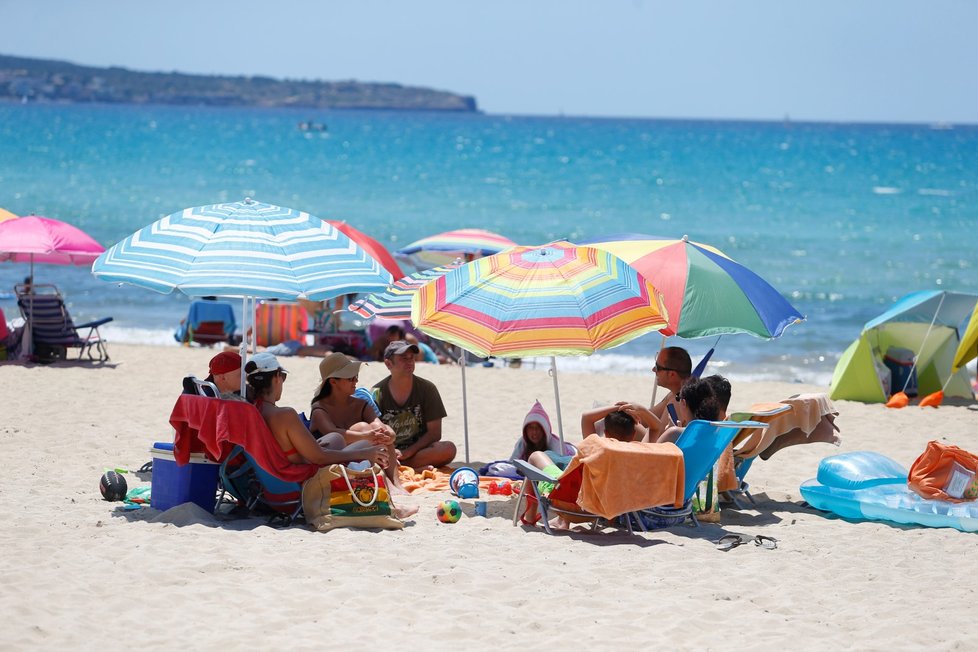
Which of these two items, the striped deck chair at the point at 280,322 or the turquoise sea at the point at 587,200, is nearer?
the striped deck chair at the point at 280,322

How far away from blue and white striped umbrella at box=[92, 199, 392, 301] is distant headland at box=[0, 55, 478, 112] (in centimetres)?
15621

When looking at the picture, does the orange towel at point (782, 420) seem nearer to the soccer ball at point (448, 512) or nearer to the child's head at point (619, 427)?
the child's head at point (619, 427)

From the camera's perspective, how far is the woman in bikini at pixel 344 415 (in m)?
6.17

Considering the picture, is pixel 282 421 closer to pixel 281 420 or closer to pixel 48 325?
pixel 281 420

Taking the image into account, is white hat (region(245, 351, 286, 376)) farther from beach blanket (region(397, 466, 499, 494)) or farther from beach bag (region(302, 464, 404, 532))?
beach blanket (region(397, 466, 499, 494))

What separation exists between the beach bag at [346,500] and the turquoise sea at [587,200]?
8.19 metres

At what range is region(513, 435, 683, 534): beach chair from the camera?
5.62 meters

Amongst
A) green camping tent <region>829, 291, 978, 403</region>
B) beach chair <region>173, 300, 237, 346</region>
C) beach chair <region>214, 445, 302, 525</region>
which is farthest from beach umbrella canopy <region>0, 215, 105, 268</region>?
green camping tent <region>829, 291, 978, 403</region>

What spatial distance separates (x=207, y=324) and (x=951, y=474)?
9553mm

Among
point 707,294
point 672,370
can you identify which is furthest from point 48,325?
point 707,294

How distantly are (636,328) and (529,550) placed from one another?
1303 millimetres

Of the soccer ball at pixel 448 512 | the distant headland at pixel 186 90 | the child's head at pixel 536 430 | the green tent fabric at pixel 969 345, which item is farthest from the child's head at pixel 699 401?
the distant headland at pixel 186 90

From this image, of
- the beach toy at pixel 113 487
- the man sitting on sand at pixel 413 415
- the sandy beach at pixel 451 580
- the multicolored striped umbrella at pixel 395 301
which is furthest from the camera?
the man sitting on sand at pixel 413 415

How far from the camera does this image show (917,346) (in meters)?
11.1
